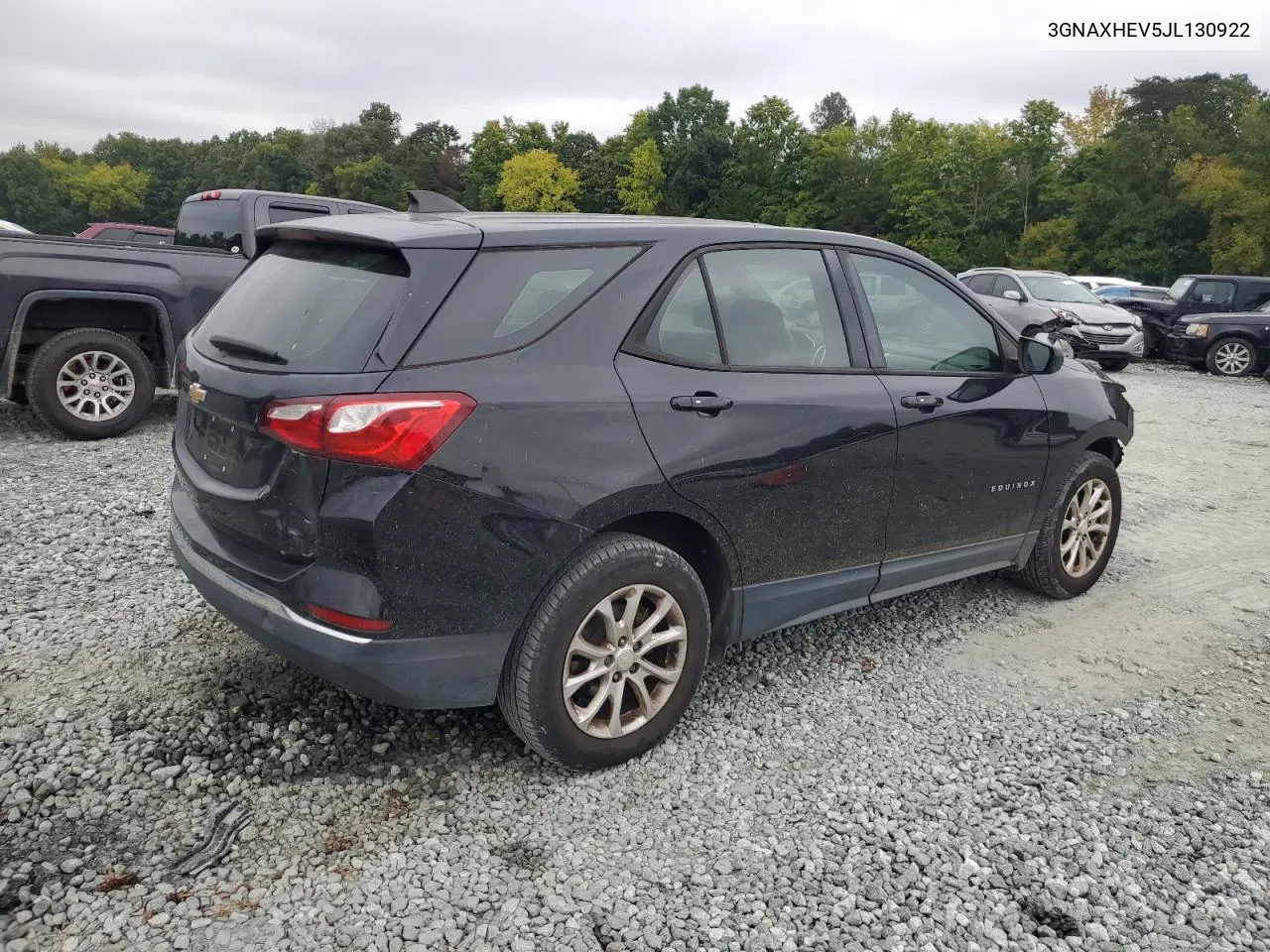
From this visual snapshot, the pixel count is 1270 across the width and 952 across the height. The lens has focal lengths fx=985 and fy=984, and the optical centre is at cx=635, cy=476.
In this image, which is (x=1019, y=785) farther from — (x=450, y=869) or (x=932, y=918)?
(x=450, y=869)

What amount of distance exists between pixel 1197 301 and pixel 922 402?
1766 centimetres

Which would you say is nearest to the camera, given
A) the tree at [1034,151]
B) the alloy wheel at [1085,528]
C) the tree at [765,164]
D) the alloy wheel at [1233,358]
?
the alloy wheel at [1085,528]

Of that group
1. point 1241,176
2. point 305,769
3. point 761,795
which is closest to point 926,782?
point 761,795

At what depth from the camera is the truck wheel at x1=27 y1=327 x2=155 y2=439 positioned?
23.7ft

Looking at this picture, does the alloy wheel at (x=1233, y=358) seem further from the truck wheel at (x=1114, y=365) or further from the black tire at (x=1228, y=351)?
the truck wheel at (x=1114, y=365)

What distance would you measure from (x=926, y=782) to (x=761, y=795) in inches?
21.9

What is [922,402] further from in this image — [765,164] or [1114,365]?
[765,164]

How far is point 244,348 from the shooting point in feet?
10.1

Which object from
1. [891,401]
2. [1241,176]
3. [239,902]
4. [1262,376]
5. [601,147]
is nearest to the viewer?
[239,902]

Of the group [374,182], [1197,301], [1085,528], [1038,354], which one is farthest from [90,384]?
[374,182]

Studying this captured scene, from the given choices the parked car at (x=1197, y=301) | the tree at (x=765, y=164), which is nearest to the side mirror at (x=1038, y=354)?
the parked car at (x=1197, y=301)

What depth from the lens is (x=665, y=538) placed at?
10.9 ft

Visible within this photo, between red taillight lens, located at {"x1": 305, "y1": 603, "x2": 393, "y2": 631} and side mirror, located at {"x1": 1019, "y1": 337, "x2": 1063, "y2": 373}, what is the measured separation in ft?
10.2

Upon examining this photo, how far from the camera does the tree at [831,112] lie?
10894 centimetres
